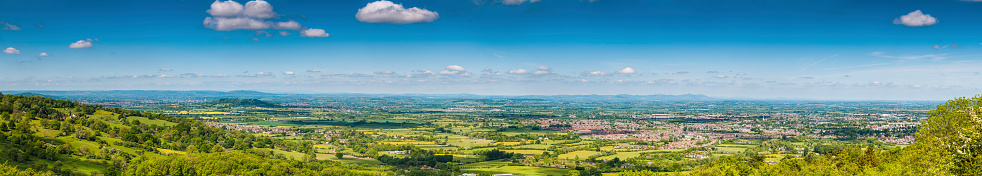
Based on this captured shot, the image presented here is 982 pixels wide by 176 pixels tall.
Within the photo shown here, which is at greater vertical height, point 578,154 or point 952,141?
point 952,141

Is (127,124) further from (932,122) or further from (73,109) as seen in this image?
(932,122)

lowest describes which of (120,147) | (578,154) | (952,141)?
(578,154)

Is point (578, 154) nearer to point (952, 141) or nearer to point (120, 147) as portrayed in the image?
point (120, 147)

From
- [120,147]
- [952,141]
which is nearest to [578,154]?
[120,147]

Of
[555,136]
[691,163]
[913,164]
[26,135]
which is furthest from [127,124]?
[913,164]

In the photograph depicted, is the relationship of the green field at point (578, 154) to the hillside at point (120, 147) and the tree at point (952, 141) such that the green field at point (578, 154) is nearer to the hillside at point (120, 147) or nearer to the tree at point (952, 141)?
the hillside at point (120, 147)

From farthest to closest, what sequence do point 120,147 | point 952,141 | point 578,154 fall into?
point 578,154 → point 120,147 → point 952,141

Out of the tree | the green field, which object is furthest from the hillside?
the tree

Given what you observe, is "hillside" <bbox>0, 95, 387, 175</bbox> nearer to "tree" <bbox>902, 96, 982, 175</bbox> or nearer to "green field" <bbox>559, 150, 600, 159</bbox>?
"green field" <bbox>559, 150, 600, 159</bbox>

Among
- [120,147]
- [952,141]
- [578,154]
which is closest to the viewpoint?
[952,141]
